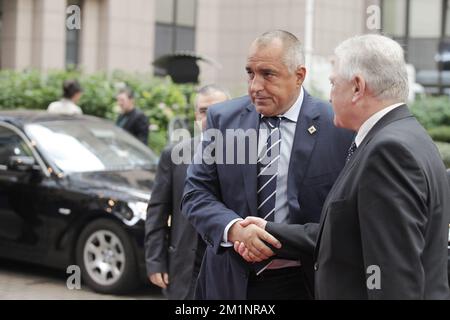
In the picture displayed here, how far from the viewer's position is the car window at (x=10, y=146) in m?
9.26

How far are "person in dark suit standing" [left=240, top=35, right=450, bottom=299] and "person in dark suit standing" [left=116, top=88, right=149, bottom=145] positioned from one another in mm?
8811

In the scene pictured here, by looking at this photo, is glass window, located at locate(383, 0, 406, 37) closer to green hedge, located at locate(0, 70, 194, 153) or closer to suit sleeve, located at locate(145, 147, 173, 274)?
green hedge, located at locate(0, 70, 194, 153)

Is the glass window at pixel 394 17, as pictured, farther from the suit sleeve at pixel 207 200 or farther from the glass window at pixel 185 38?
the suit sleeve at pixel 207 200

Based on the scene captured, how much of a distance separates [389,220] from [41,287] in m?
6.40

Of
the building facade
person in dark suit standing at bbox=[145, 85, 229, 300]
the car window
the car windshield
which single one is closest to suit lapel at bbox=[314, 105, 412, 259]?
person in dark suit standing at bbox=[145, 85, 229, 300]

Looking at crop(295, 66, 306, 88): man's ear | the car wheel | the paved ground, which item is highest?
crop(295, 66, 306, 88): man's ear

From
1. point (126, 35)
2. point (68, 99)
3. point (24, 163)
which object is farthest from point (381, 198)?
point (126, 35)

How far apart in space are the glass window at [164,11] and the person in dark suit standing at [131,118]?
18900 millimetres

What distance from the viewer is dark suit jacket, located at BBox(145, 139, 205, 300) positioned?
228 inches

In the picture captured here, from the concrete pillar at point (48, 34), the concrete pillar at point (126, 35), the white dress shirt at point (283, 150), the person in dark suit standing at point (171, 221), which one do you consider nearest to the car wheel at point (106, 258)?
the person in dark suit standing at point (171, 221)

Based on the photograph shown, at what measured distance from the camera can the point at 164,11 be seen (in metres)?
30.8

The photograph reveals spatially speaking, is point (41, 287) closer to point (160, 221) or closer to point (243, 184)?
point (160, 221)
